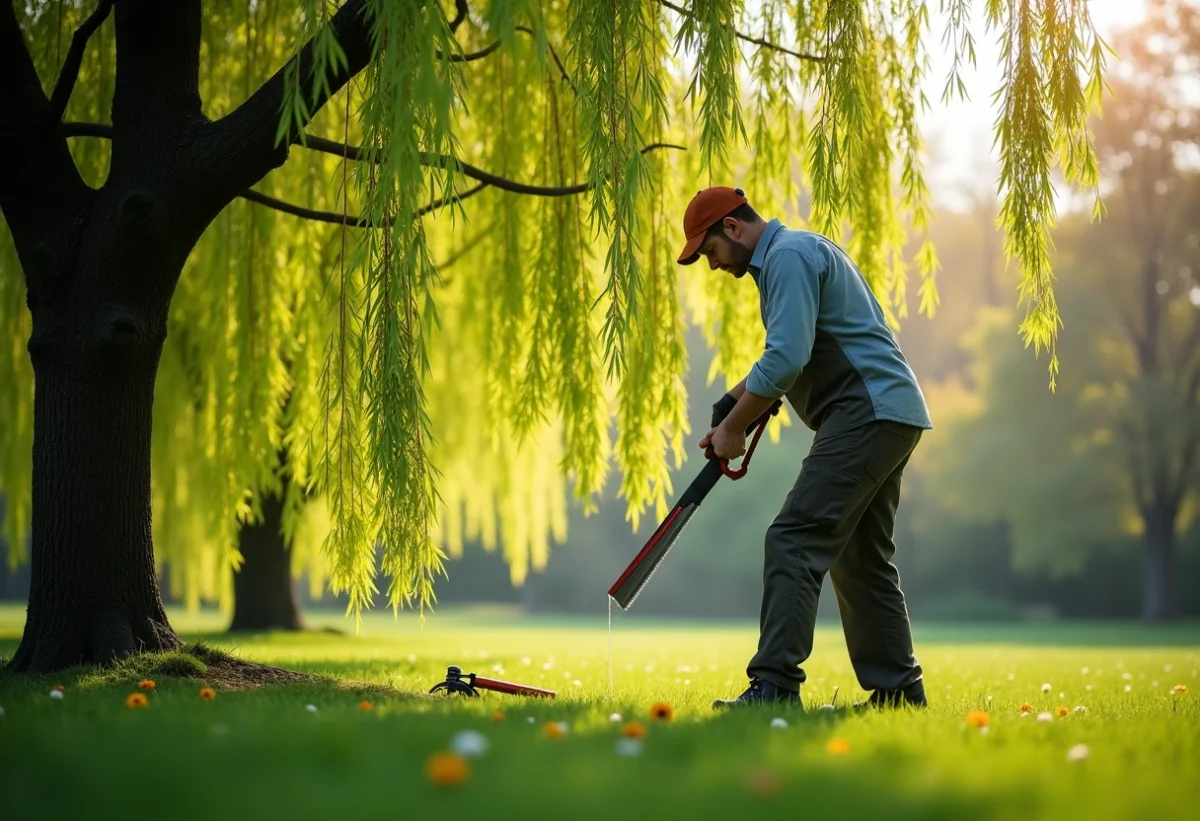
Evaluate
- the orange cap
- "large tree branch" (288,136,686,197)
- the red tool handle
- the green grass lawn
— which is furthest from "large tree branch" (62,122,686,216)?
the green grass lawn

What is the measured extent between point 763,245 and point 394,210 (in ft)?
5.18

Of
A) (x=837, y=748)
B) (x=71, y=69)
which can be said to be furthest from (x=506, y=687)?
(x=71, y=69)

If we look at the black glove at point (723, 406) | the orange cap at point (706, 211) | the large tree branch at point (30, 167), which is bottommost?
the black glove at point (723, 406)

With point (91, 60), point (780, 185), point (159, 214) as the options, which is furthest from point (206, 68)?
point (780, 185)

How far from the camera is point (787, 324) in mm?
3482

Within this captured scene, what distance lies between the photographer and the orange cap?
375 centimetres

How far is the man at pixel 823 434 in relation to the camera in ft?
11.4

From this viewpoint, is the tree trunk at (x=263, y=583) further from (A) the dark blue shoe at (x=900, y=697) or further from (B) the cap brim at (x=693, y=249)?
(A) the dark blue shoe at (x=900, y=697)

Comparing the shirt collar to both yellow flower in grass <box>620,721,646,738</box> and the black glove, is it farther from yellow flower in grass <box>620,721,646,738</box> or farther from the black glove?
yellow flower in grass <box>620,721,646,738</box>

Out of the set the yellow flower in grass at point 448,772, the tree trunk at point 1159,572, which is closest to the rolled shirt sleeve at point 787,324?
the yellow flower in grass at point 448,772

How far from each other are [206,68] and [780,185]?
350 centimetres

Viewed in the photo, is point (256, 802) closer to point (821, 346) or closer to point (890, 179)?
point (821, 346)

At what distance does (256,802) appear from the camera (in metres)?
1.87

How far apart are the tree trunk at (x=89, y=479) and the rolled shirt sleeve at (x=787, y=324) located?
252cm
